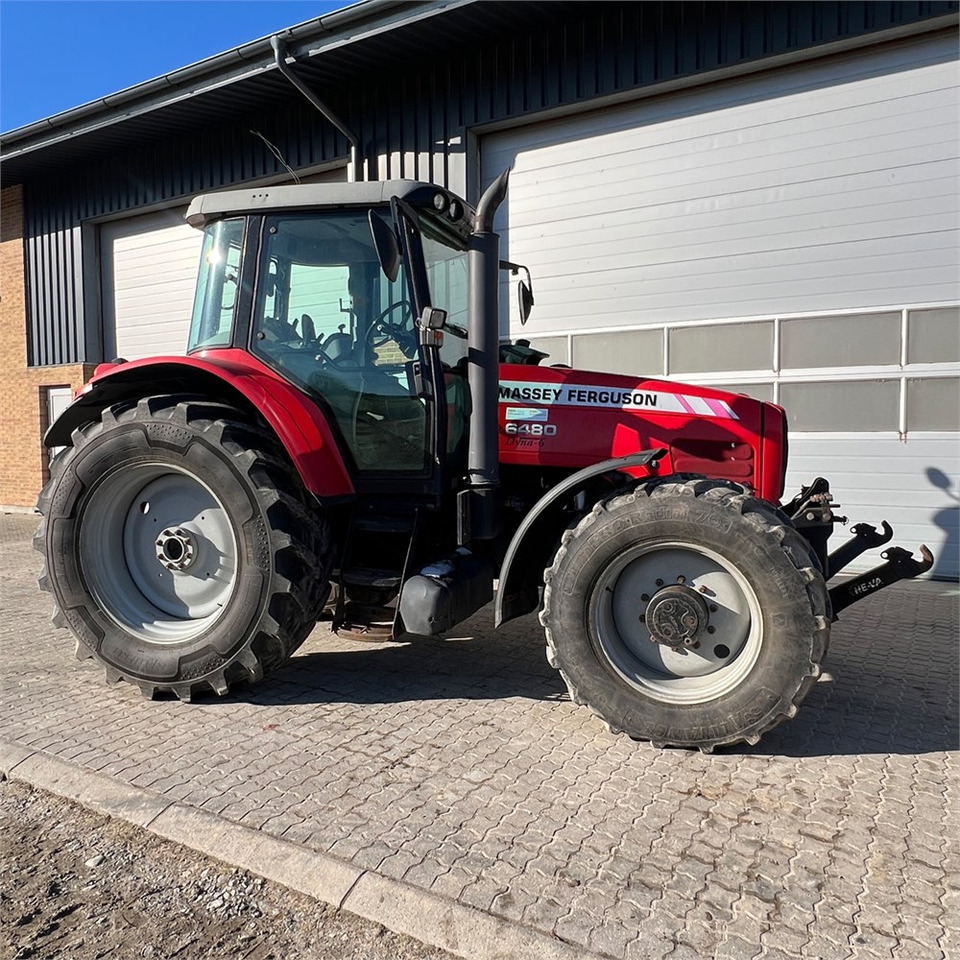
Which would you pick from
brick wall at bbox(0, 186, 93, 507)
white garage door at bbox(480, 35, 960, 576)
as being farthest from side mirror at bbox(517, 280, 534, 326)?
brick wall at bbox(0, 186, 93, 507)

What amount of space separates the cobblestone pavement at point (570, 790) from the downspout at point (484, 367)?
96 centimetres

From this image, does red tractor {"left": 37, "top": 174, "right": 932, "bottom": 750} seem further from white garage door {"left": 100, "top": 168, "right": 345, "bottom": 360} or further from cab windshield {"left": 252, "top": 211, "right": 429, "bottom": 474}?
white garage door {"left": 100, "top": 168, "right": 345, "bottom": 360}

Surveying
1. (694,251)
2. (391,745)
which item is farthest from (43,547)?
(694,251)

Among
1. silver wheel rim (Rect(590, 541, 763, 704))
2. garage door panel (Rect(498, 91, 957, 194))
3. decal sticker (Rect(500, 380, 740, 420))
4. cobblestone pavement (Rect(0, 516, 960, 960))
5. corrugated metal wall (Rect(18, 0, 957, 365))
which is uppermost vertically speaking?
corrugated metal wall (Rect(18, 0, 957, 365))

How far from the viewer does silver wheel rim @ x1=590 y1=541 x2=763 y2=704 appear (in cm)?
303

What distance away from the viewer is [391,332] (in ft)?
12.0

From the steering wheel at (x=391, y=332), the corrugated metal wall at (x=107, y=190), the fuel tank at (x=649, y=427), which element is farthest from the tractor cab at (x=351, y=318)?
the corrugated metal wall at (x=107, y=190)

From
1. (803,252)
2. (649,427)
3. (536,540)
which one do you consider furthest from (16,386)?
(649,427)

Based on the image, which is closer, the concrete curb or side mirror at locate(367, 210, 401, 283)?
the concrete curb

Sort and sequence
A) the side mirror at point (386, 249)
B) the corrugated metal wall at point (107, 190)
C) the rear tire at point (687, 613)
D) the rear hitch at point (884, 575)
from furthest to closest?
the corrugated metal wall at point (107, 190)
the rear hitch at point (884, 575)
the side mirror at point (386, 249)
the rear tire at point (687, 613)

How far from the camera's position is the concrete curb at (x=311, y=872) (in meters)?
1.92

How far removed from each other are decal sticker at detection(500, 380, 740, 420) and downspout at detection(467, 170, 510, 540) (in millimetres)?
261

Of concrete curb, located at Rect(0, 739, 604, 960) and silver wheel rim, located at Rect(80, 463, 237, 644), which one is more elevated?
silver wheel rim, located at Rect(80, 463, 237, 644)

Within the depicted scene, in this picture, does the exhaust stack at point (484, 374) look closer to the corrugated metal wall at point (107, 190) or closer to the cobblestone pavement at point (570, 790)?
the cobblestone pavement at point (570, 790)
